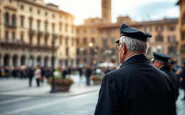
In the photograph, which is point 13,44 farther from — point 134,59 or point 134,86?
point 134,86

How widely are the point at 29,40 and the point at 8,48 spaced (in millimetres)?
7446

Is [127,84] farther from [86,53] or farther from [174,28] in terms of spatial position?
[86,53]

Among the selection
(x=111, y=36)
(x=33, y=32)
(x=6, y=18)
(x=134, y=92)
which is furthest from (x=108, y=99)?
(x=111, y=36)

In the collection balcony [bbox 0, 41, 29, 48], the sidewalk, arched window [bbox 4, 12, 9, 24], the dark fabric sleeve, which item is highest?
arched window [bbox 4, 12, 9, 24]

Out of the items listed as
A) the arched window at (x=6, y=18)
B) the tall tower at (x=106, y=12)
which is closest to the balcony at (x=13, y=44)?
the arched window at (x=6, y=18)

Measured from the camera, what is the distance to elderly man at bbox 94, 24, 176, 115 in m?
2.46

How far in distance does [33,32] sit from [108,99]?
61.3 metres

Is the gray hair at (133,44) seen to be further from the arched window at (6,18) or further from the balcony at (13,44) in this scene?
the arched window at (6,18)

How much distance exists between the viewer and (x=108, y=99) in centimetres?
242

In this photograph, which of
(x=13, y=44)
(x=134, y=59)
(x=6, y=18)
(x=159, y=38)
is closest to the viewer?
(x=134, y=59)

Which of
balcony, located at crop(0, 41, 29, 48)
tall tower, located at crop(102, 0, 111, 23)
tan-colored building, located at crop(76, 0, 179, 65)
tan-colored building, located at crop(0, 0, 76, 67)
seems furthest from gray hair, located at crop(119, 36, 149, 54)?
tall tower, located at crop(102, 0, 111, 23)

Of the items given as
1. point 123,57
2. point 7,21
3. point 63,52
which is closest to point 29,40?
point 7,21

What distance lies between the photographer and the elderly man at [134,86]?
8.06 ft

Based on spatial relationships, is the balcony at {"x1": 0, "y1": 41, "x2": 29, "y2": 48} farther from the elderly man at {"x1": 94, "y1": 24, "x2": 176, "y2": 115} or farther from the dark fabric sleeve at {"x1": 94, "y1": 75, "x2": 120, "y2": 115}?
the dark fabric sleeve at {"x1": 94, "y1": 75, "x2": 120, "y2": 115}
